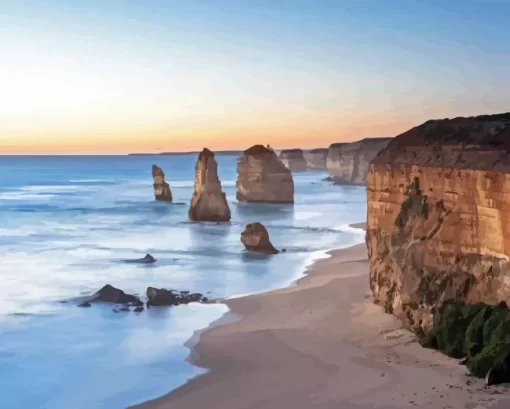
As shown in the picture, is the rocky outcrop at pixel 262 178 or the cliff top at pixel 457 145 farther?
the rocky outcrop at pixel 262 178

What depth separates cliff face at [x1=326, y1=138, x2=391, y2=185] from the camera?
11368 centimetres

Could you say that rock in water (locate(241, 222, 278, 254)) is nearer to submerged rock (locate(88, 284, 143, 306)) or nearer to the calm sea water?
the calm sea water

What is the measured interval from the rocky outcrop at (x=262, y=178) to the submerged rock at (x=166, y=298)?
162 feet

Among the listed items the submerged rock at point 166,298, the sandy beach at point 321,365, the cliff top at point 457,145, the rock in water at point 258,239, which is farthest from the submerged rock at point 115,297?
the rock in water at point 258,239

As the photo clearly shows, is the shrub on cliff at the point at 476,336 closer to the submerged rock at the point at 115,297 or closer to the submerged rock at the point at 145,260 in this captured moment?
the submerged rock at the point at 115,297

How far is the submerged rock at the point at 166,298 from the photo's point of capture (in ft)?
81.8

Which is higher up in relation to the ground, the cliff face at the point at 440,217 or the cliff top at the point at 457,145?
the cliff top at the point at 457,145

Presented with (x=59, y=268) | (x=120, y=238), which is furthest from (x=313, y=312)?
(x=120, y=238)

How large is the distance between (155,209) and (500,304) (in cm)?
6207

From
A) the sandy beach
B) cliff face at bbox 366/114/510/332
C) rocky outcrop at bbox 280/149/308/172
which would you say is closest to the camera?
the sandy beach

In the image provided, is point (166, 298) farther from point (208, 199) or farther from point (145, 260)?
point (208, 199)

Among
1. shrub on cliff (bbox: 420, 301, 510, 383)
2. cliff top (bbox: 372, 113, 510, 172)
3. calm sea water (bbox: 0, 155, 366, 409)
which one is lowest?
calm sea water (bbox: 0, 155, 366, 409)

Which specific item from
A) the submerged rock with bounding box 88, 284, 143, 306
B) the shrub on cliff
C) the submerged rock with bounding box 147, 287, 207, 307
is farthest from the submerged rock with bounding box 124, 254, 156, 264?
the shrub on cliff

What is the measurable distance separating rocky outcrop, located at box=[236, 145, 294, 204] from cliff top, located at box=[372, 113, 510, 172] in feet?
178
